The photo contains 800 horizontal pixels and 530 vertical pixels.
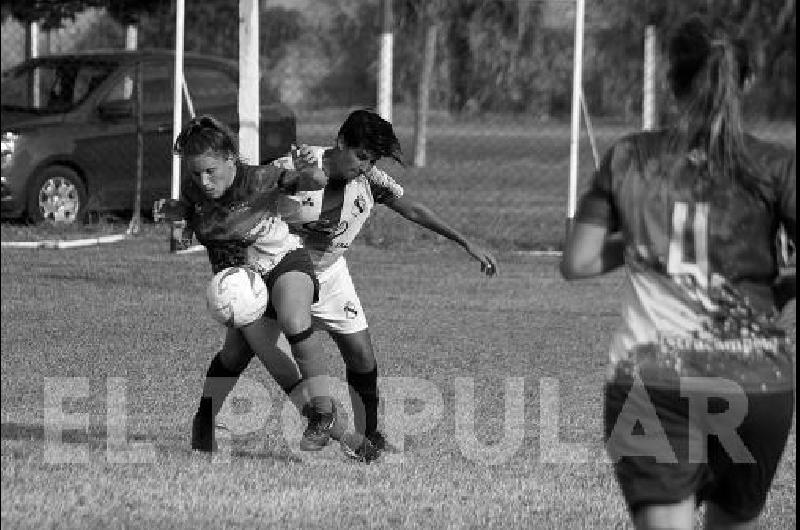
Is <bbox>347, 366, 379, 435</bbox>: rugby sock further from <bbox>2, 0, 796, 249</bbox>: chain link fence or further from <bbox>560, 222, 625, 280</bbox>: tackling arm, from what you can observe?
<bbox>2, 0, 796, 249</bbox>: chain link fence

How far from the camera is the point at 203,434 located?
6945mm

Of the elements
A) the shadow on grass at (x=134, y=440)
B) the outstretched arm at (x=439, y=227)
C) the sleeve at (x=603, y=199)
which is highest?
the sleeve at (x=603, y=199)

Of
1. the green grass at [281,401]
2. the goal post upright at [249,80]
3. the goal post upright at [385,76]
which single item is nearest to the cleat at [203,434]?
the green grass at [281,401]

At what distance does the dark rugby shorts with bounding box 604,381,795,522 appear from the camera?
403 cm

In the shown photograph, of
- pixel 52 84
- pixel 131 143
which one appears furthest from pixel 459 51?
pixel 131 143

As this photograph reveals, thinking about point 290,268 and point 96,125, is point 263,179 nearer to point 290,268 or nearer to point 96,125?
point 290,268

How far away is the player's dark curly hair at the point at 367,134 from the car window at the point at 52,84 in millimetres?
10664

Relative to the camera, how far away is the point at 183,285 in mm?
12875

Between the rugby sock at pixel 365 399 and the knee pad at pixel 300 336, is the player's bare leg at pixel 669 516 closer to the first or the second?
the knee pad at pixel 300 336

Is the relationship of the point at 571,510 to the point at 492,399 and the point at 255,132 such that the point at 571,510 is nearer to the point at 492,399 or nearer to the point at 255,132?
the point at 492,399

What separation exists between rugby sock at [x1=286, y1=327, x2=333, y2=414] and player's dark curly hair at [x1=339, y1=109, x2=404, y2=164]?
74 centimetres

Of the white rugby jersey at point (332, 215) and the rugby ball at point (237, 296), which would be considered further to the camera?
the white rugby jersey at point (332, 215)

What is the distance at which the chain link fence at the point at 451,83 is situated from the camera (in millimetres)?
17969

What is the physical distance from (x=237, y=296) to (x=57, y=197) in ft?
33.7
